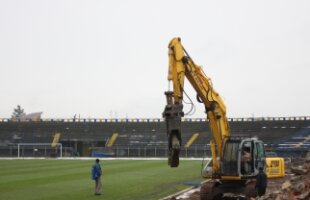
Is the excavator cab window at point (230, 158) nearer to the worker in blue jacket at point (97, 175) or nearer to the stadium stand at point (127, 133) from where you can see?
the worker in blue jacket at point (97, 175)

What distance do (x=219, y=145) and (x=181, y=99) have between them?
331cm

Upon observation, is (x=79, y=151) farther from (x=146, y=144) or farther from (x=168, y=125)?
(x=168, y=125)

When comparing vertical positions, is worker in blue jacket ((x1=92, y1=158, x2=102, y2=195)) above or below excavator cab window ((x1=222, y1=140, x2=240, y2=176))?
below

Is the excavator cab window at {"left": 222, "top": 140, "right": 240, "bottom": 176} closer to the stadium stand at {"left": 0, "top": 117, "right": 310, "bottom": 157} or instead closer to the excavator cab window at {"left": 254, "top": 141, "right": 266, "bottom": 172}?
the excavator cab window at {"left": 254, "top": 141, "right": 266, "bottom": 172}

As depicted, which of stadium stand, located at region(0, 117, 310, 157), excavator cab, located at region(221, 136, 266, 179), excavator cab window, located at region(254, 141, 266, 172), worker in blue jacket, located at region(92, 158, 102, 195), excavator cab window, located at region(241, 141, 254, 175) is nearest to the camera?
excavator cab, located at region(221, 136, 266, 179)

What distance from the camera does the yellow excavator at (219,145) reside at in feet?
58.0

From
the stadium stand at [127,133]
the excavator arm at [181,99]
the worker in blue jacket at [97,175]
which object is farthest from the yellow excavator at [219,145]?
→ the stadium stand at [127,133]

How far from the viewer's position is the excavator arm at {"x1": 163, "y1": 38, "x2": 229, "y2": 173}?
15508 millimetres

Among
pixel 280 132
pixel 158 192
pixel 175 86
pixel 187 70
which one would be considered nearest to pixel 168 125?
pixel 175 86

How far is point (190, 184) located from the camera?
26.3 meters

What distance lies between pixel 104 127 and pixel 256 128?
1001 inches

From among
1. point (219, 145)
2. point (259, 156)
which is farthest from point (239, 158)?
point (259, 156)

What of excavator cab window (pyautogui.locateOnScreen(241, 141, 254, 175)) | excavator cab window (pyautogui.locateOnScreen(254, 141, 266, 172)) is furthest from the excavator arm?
excavator cab window (pyautogui.locateOnScreen(254, 141, 266, 172))

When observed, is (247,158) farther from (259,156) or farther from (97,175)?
(97,175)
